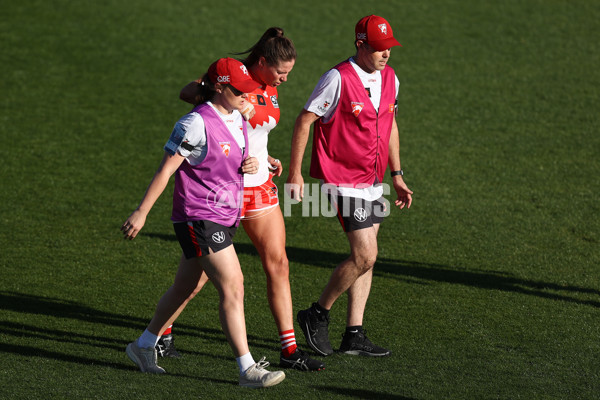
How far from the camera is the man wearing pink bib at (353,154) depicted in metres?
5.48

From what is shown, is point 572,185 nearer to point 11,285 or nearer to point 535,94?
point 535,94

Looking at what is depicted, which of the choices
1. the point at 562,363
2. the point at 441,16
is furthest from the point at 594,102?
the point at 562,363

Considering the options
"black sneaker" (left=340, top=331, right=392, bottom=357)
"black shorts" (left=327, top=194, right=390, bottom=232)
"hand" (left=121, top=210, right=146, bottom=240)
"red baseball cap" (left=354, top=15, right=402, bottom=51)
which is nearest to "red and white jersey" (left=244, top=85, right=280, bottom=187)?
"black shorts" (left=327, top=194, right=390, bottom=232)

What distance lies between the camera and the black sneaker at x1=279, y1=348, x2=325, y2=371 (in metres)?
5.16

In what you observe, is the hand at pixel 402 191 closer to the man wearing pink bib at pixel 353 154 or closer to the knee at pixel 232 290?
the man wearing pink bib at pixel 353 154

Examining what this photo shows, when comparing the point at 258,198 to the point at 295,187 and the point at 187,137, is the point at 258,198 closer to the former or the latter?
the point at 295,187

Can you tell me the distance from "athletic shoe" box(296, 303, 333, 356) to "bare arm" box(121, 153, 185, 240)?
157cm

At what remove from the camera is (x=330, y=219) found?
947 cm

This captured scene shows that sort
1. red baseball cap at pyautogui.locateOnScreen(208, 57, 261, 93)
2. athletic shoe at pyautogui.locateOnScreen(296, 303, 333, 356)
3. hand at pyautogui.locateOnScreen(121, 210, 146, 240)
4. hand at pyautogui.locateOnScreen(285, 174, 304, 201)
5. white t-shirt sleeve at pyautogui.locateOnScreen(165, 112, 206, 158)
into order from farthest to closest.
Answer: athletic shoe at pyautogui.locateOnScreen(296, 303, 333, 356) < hand at pyautogui.locateOnScreen(285, 174, 304, 201) < red baseball cap at pyautogui.locateOnScreen(208, 57, 261, 93) < white t-shirt sleeve at pyautogui.locateOnScreen(165, 112, 206, 158) < hand at pyautogui.locateOnScreen(121, 210, 146, 240)

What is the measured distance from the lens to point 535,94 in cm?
1395

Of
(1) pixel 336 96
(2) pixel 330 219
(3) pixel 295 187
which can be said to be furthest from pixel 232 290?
(2) pixel 330 219

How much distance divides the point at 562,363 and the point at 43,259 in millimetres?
4810

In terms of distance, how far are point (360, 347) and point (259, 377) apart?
43.3 inches

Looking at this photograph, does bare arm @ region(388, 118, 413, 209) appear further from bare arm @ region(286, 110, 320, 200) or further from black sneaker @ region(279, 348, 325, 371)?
black sneaker @ region(279, 348, 325, 371)
